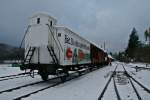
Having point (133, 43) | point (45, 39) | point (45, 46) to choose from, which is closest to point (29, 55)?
point (45, 46)

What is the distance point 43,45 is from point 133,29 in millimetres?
115421

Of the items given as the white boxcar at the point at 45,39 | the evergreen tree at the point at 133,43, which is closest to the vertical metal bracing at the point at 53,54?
the white boxcar at the point at 45,39

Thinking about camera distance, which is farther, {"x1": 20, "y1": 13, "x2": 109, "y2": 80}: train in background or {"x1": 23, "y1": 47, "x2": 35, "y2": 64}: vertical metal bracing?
{"x1": 23, "y1": 47, "x2": 35, "y2": 64}: vertical metal bracing

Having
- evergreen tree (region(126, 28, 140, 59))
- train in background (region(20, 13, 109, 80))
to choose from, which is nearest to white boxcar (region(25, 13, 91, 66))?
train in background (region(20, 13, 109, 80))

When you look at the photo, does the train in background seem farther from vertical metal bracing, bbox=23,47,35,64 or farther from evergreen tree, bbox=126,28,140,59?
evergreen tree, bbox=126,28,140,59

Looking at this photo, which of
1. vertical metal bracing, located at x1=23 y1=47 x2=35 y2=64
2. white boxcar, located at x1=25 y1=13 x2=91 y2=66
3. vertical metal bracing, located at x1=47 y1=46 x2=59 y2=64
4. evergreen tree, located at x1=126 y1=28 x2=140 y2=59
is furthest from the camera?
evergreen tree, located at x1=126 y1=28 x2=140 y2=59

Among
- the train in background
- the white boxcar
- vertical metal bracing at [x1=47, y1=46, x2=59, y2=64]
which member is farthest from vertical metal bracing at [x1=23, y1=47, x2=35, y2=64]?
vertical metal bracing at [x1=47, y1=46, x2=59, y2=64]

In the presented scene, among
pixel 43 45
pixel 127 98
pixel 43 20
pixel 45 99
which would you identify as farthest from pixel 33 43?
pixel 127 98

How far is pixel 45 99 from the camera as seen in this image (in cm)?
898

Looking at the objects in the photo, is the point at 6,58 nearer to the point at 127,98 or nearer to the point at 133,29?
the point at 133,29

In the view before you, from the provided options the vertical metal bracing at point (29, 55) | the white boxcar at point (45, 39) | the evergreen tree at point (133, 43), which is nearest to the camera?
the white boxcar at point (45, 39)

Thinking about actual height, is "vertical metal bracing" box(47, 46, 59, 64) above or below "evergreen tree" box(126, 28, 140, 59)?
below

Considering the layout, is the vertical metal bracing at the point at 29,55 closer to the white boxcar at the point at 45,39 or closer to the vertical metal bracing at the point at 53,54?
the white boxcar at the point at 45,39

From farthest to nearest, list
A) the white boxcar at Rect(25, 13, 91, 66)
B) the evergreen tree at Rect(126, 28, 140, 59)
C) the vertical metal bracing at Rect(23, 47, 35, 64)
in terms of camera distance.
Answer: the evergreen tree at Rect(126, 28, 140, 59), the vertical metal bracing at Rect(23, 47, 35, 64), the white boxcar at Rect(25, 13, 91, 66)
